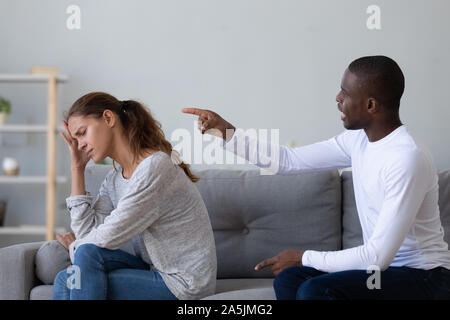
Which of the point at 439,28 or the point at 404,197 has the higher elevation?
the point at 439,28

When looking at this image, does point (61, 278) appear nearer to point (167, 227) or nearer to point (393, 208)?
point (167, 227)

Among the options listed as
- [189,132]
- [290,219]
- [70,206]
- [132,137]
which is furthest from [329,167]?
[189,132]

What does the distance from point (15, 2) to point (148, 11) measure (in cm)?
91

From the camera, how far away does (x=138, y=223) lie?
1461mm

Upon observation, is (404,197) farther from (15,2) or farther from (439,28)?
(15,2)

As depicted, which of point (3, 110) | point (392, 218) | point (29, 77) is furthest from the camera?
point (3, 110)

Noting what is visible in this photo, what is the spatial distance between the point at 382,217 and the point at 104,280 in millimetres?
731

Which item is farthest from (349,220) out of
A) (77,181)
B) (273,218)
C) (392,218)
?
(77,181)

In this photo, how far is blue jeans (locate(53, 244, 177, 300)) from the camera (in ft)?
4.71

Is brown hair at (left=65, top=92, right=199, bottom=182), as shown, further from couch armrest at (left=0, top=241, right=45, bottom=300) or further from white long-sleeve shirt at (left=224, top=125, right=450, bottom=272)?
couch armrest at (left=0, top=241, right=45, bottom=300)

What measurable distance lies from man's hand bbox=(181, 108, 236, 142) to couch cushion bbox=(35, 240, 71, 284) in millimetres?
600

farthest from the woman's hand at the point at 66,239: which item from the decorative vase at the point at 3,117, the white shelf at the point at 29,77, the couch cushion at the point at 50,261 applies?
the decorative vase at the point at 3,117

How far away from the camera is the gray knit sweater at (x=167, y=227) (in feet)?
4.78

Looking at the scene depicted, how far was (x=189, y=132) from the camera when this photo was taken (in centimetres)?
357
